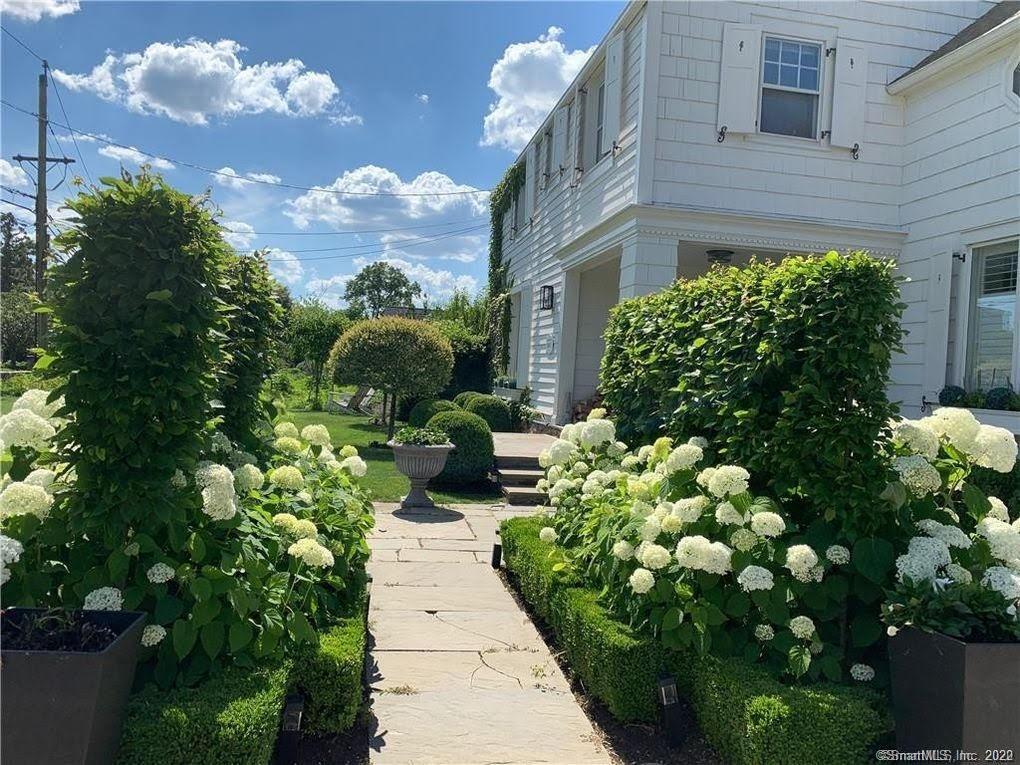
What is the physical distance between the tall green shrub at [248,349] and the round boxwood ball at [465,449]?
505 cm

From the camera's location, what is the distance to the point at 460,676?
3.48m

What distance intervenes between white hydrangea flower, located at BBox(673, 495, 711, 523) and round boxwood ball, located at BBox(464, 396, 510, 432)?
9.49 metres

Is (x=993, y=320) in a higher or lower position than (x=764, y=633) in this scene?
higher

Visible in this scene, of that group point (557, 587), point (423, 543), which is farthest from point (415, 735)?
point (423, 543)

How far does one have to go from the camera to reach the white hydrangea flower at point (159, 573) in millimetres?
2404

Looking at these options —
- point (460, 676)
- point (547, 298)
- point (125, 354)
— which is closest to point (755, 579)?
point (460, 676)

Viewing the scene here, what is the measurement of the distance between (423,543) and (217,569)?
3.92m

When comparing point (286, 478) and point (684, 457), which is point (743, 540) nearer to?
point (684, 457)

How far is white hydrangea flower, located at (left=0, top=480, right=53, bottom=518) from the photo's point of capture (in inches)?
93.7

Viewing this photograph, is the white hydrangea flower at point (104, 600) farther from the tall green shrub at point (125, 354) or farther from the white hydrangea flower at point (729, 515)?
the white hydrangea flower at point (729, 515)

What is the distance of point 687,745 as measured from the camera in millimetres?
2875

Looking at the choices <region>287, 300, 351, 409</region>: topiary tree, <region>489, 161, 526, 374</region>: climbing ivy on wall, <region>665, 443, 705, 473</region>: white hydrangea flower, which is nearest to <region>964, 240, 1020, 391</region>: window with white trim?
<region>665, 443, 705, 473</region>: white hydrangea flower

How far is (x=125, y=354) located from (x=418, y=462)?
5.39m

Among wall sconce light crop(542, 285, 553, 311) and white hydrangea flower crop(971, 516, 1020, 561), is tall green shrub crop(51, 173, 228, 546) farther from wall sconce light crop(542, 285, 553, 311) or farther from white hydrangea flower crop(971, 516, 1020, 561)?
wall sconce light crop(542, 285, 553, 311)
